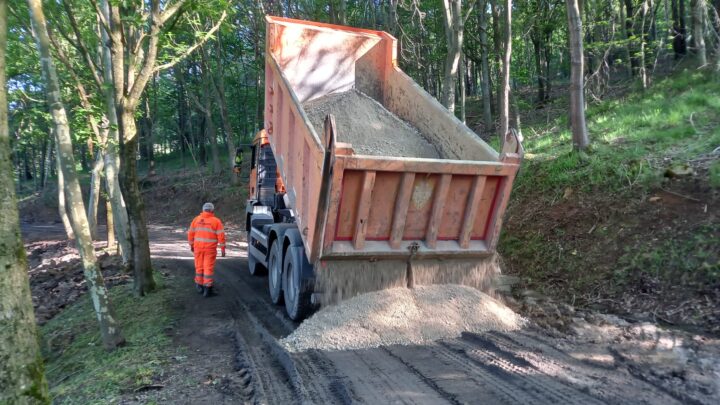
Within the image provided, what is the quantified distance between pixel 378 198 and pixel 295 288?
1507 millimetres

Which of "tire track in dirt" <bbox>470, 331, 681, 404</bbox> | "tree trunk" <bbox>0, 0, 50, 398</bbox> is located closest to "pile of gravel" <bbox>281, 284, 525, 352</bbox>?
"tire track in dirt" <bbox>470, 331, 681, 404</bbox>

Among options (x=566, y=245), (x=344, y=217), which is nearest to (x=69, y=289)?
(x=344, y=217)

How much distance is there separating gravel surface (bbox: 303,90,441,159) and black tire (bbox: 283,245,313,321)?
1514mm

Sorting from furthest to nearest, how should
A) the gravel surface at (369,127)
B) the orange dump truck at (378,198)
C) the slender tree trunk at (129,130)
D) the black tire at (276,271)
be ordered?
the slender tree trunk at (129,130), the black tire at (276,271), the gravel surface at (369,127), the orange dump truck at (378,198)

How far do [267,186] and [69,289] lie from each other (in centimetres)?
472

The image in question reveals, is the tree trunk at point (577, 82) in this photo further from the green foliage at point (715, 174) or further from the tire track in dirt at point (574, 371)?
the tire track in dirt at point (574, 371)

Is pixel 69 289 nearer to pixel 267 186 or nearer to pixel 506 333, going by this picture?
pixel 267 186

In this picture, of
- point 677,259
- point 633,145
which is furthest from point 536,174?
point 677,259

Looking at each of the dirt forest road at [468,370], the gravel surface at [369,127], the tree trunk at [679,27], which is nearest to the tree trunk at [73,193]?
the dirt forest road at [468,370]

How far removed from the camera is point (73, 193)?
5371 millimetres

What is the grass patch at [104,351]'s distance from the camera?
4422 millimetres

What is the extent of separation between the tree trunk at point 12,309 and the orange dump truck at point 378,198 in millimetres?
2486

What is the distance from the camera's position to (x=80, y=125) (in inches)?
404

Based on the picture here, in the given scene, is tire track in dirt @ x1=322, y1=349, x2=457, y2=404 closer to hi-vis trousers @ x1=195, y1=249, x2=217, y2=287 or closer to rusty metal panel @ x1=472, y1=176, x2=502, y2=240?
rusty metal panel @ x1=472, y1=176, x2=502, y2=240
